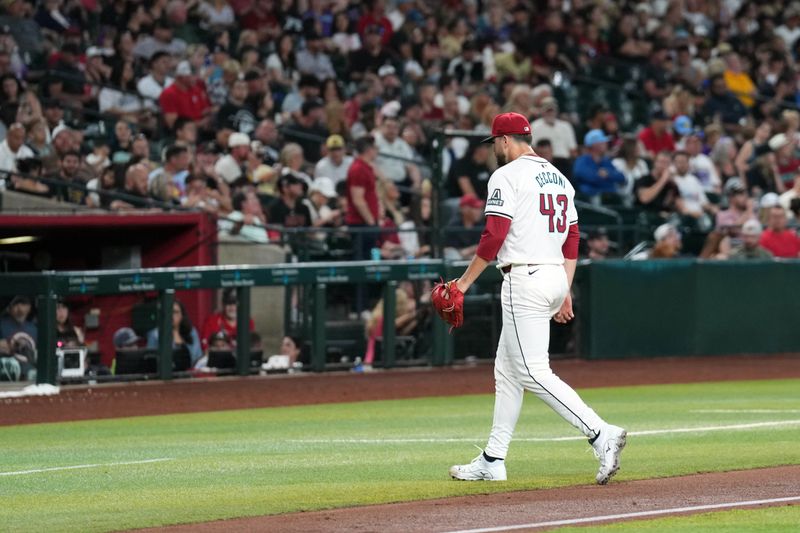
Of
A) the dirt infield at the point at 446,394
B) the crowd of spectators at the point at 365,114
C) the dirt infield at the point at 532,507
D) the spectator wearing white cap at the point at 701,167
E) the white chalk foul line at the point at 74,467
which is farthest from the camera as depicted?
the spectator wearing white cap at the point at 701,167

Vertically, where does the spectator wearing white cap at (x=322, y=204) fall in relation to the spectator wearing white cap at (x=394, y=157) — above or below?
below

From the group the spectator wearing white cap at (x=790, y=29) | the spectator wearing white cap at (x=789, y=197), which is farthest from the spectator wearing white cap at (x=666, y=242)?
the spectator wearing white cap at (x=790, y=29)

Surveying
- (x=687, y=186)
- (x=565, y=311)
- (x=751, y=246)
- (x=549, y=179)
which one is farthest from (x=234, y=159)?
(x=549, y=179)

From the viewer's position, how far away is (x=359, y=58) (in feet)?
73.3

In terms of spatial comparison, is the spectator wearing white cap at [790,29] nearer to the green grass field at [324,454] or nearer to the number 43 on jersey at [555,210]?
the green grass field at [324,454]

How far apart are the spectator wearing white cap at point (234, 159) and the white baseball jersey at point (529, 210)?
10066 mm

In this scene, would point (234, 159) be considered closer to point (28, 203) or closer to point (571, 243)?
point (28, 203)

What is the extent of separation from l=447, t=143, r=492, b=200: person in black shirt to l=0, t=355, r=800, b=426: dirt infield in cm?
Answer: 262

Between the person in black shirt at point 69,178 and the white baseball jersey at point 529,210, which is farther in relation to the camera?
the person in black shirt at point 69,178

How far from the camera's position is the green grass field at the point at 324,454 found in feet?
25.3

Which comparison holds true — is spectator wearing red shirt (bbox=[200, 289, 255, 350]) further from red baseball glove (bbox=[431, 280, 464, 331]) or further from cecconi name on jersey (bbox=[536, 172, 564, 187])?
cecconi name on jersey (bbox=[536, 172, 564, 187])

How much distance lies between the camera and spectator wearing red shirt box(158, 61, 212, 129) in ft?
61.4

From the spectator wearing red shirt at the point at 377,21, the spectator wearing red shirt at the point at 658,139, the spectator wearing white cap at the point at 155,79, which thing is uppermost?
the spectator wearing red shirt at the point at 377,21

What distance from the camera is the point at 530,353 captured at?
803 centimetres
